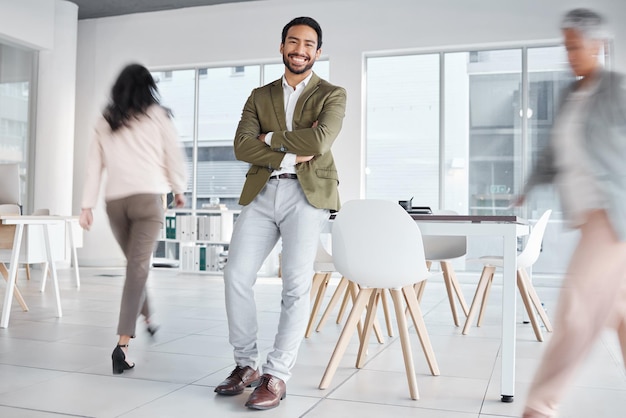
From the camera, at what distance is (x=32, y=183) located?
8.30 m

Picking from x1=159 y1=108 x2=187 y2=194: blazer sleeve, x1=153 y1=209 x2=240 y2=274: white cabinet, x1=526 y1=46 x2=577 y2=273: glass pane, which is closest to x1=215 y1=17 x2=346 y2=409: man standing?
x1=159 y1=108 x2=187 y2=194: blazer sleeve

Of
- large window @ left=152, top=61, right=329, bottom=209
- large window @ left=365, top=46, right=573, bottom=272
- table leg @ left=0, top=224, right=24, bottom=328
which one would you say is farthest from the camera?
large window @ left=152, top=61, right=329, bottom=209

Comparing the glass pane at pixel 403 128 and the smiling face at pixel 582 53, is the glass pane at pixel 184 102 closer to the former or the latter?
the glass pane at pixel 403 128

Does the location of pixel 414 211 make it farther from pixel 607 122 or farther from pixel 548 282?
pixel 548 282

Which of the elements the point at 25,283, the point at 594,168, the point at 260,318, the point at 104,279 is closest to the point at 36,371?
the point at 260,318

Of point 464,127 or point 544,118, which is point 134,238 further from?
point 544,118

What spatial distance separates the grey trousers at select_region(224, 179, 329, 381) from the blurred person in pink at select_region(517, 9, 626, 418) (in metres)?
0.92

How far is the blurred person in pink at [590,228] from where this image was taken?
162 cm

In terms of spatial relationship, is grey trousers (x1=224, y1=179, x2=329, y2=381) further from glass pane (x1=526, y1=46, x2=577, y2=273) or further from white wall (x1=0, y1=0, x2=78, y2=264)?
white wall (x1=0, y1=0, x2=78, y2=264)

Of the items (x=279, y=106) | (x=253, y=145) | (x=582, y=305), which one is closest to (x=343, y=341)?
(x=253, y=145)

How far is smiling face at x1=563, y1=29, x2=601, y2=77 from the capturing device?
1760 millimetres

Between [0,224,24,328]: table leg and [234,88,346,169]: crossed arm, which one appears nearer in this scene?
[234,88,346,169]: crossed arm

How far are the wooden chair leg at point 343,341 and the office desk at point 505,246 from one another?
0.39m

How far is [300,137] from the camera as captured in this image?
90.7 inches
